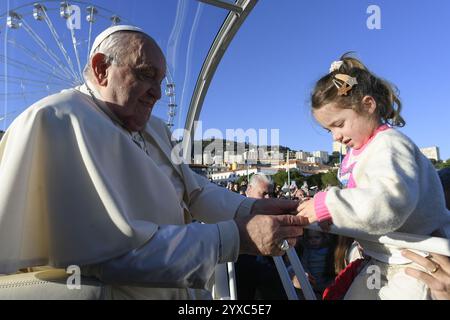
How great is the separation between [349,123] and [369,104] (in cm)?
16

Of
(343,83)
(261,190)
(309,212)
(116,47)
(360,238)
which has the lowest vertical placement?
(261,190)

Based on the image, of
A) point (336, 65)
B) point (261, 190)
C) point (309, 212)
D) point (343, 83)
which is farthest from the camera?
point (261, 190)

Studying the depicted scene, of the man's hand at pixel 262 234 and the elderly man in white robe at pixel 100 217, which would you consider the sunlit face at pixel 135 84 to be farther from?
the man's hand at pixel 262 234

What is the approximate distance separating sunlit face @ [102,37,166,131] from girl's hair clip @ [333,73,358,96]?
0.94 meters

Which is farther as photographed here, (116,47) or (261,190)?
(261,190)

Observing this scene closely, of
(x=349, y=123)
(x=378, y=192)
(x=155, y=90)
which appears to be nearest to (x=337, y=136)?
(x=349, y=123)

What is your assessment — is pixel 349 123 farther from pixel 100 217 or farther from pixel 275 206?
pixel 100 217

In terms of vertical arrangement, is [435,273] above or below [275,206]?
below

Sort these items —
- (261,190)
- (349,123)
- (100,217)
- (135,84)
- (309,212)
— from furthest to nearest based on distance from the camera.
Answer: (261,190), (349,123), (135,84), (309,212), (100,217)

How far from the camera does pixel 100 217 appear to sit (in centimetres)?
116

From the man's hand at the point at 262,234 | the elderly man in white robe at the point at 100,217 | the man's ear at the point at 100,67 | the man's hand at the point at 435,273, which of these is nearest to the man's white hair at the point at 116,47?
the man's ear at the point at 100,67

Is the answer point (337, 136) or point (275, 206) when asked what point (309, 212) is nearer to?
point (275, 206)

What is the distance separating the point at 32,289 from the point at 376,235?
1257mm
